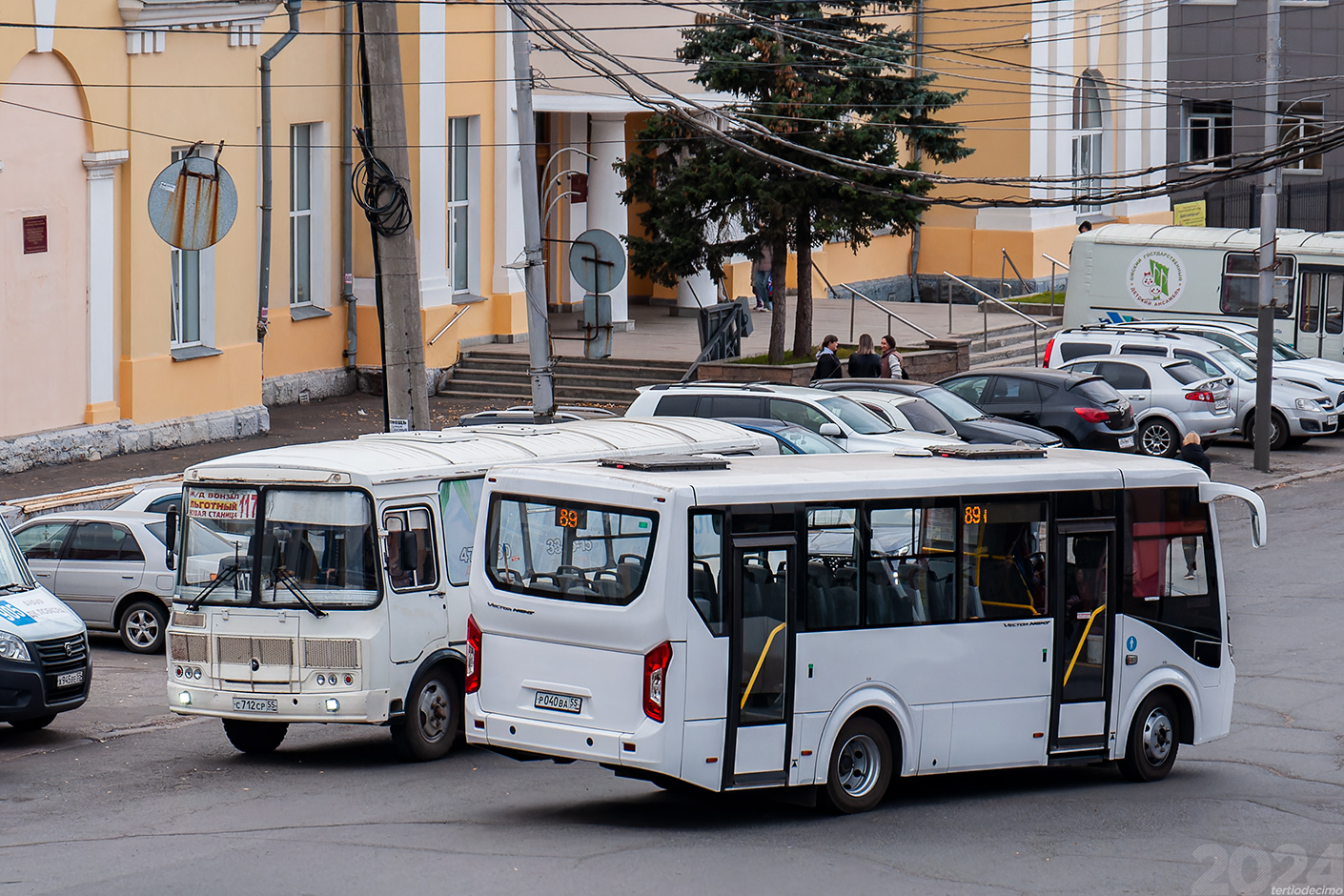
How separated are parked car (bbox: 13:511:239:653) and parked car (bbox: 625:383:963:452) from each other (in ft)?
20.0

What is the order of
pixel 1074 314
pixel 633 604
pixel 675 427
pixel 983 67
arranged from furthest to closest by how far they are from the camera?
1. pixel 983 67
2. pixel 1074 314
3. pixel 675 427
4. pixel 633 604

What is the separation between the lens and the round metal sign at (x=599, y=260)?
21.8m

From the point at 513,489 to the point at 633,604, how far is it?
1.33 metres

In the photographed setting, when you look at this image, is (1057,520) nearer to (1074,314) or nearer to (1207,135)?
(1074,314)

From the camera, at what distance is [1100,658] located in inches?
477

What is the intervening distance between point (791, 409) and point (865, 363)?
6.40m

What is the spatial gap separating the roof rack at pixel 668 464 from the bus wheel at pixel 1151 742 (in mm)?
3604

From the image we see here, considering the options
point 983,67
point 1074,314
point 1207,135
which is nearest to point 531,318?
point 1074,314

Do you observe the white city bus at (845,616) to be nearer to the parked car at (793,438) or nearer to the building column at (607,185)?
the parked car at (793,438)

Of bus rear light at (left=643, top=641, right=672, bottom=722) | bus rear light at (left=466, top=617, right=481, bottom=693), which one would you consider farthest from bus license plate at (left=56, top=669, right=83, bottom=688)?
bus rear light at (left=643, top=641, right=672, bottom=722)

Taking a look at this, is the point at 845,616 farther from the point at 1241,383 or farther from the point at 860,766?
the point at 1241,383

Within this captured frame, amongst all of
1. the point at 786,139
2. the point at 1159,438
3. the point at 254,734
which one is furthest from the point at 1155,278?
the point at 254,734

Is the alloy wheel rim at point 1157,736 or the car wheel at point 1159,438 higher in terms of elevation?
the car wheel at point 1159,438

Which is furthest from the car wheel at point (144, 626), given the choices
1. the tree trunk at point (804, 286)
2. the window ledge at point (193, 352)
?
the tree trunk at point (804, 286)
